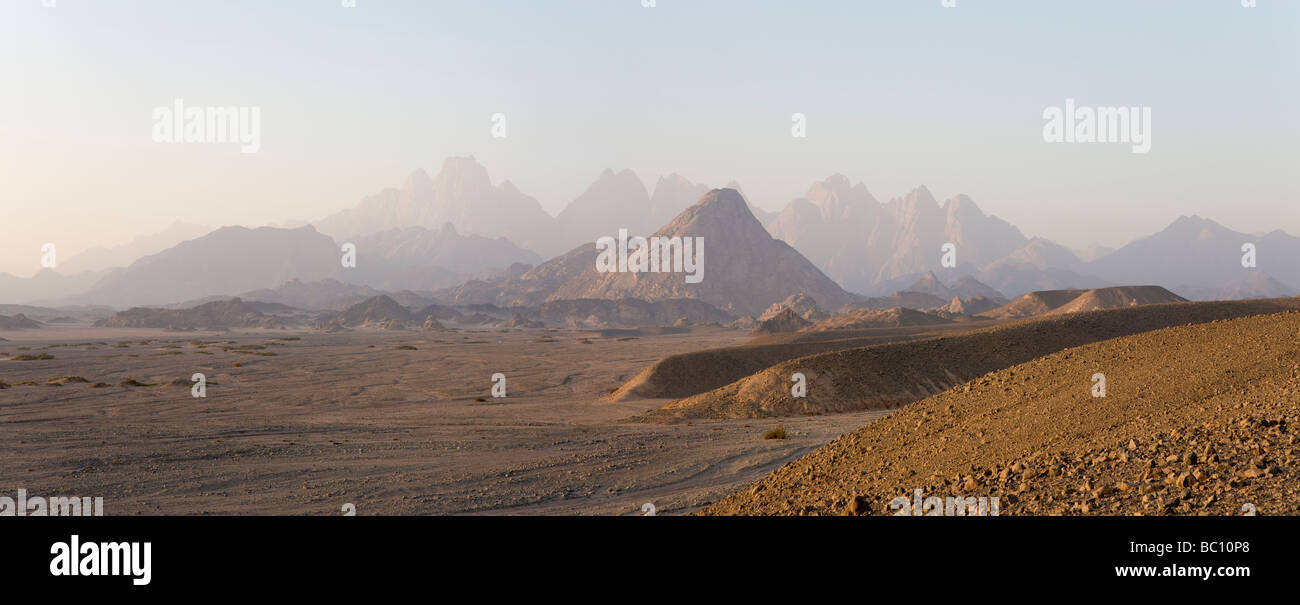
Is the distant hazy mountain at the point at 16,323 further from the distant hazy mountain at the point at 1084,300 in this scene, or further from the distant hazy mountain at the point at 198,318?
the distant hazy mountain at the point at 1084,300

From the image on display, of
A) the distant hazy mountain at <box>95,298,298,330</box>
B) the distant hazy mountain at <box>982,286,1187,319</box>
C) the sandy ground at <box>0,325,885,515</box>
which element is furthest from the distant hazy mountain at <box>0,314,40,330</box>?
the distant hazy mountain at <box>982,286,1187,319</box>

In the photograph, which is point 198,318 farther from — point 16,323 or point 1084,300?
point 1084,300

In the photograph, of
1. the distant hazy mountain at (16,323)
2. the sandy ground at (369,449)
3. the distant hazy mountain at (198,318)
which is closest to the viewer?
the sandy ground at (369,449)

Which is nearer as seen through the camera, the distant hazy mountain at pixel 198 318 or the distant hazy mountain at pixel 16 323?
the distant hazy mountain at pixel 16 323

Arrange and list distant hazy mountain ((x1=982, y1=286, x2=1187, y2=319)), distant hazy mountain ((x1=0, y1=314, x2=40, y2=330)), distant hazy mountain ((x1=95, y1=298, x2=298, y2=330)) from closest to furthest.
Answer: distant hazy mountain ((x1=982, y1=286, x2=1187, y2=319))
distant hazy mountain ((x1=0, y1=314, x2=40, y2=330))
distant hazy mountain ((x1=95, y1=298, x2=298, y2=330))

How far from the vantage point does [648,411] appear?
4331 cm

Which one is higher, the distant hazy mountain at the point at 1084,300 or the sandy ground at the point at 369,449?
the distant hazy mountain at the point at 1084,300

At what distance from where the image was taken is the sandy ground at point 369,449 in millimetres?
19234

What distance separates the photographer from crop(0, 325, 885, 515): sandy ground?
19.2m

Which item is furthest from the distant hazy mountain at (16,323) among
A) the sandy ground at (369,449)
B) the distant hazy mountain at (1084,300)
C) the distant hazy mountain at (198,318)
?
the distant hazy mountain at (1084,300)

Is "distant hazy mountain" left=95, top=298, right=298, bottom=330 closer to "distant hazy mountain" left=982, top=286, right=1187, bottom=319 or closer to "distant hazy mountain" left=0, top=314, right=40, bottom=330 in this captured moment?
"distant hazy mountain" left=0, top=314, right=40, bottom=330

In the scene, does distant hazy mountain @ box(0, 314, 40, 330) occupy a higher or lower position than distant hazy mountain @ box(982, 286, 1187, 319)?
lower
